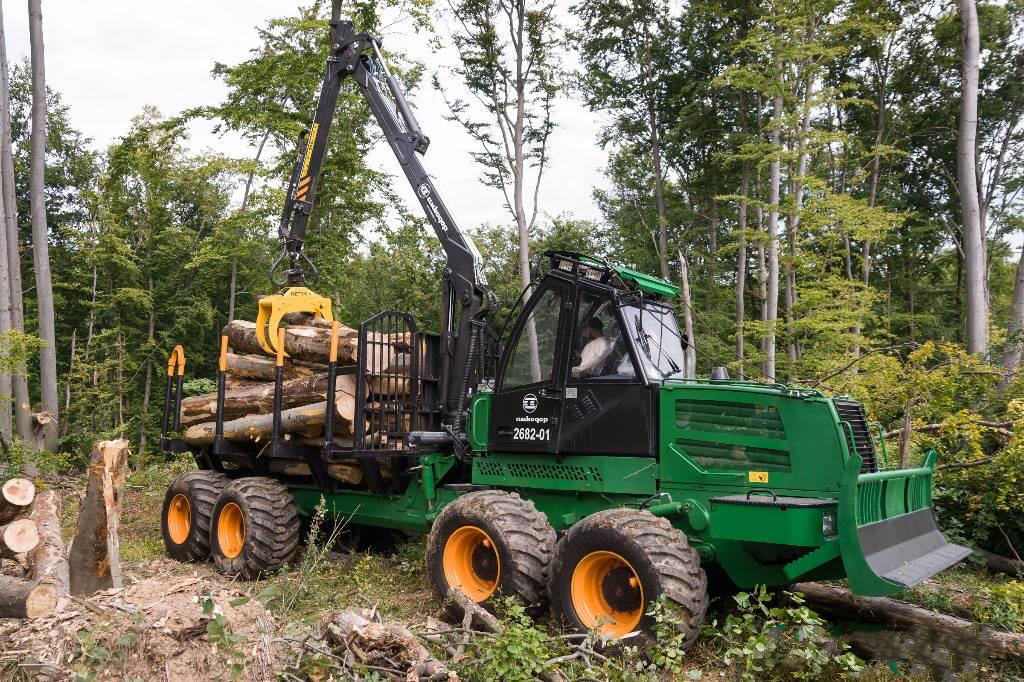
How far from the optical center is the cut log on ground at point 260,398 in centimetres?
789

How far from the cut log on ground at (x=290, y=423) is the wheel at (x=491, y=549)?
5.80ft

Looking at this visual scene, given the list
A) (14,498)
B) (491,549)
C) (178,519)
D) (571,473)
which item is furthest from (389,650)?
(178,519)

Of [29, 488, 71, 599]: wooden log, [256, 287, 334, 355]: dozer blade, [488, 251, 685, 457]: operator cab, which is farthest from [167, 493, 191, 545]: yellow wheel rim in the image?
[488, 251, 685, 457]: operator cab

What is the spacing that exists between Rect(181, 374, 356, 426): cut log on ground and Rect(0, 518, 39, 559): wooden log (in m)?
2.71

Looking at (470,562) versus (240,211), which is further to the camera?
(240,211)

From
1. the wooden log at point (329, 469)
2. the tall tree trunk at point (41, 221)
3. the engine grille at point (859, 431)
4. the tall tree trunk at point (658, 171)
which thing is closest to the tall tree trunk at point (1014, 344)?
the engine grille at point (859, 431)

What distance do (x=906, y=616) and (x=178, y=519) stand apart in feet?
24.9

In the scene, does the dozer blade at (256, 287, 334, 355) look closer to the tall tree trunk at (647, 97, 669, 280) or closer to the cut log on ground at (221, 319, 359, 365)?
the cut log on ground at (221, 319, 359, 365)

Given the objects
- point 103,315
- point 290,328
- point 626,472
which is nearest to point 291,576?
point 290,328

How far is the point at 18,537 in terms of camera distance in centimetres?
584

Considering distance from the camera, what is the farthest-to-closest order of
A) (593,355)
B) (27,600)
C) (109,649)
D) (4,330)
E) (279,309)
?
(4,330), (279,309), (593,355), (27,600), (109,649)

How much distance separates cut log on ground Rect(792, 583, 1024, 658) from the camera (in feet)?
16.0

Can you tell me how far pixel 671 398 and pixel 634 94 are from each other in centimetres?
2062

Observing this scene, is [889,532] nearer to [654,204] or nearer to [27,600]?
[27,600]
